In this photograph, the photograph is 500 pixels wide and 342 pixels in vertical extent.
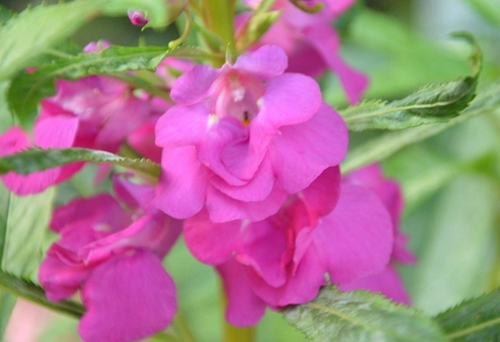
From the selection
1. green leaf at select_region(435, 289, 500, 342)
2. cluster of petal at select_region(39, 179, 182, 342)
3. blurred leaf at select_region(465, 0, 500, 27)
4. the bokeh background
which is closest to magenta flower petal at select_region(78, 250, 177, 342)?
cluster of petal at select_region(39, 179, 182, 342)

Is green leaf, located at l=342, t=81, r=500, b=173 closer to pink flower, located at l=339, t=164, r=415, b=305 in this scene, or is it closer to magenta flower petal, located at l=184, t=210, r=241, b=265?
pink flower, located at l=339, t=164, r=415, b=305

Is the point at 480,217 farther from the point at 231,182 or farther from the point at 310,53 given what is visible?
the point at 231,182

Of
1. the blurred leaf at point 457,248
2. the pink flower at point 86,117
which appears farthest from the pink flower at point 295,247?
the blurred leaf at point 457,248

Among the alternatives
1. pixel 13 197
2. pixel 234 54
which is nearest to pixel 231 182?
pixel 234 54

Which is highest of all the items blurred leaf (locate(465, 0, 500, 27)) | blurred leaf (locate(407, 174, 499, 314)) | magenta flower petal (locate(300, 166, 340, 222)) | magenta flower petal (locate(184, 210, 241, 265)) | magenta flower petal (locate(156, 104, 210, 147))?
magenta flower petal (locate(156, 104, 210, 147))

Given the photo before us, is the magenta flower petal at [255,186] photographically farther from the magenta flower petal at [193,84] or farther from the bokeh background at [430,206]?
the bokeh background at [430,206]

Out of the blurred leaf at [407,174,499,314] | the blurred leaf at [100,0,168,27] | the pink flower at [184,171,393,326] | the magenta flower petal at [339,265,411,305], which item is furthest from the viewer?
the blurred leaf at [407,174,499,314]

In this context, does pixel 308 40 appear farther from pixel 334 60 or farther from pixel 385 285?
pixel 385 285
